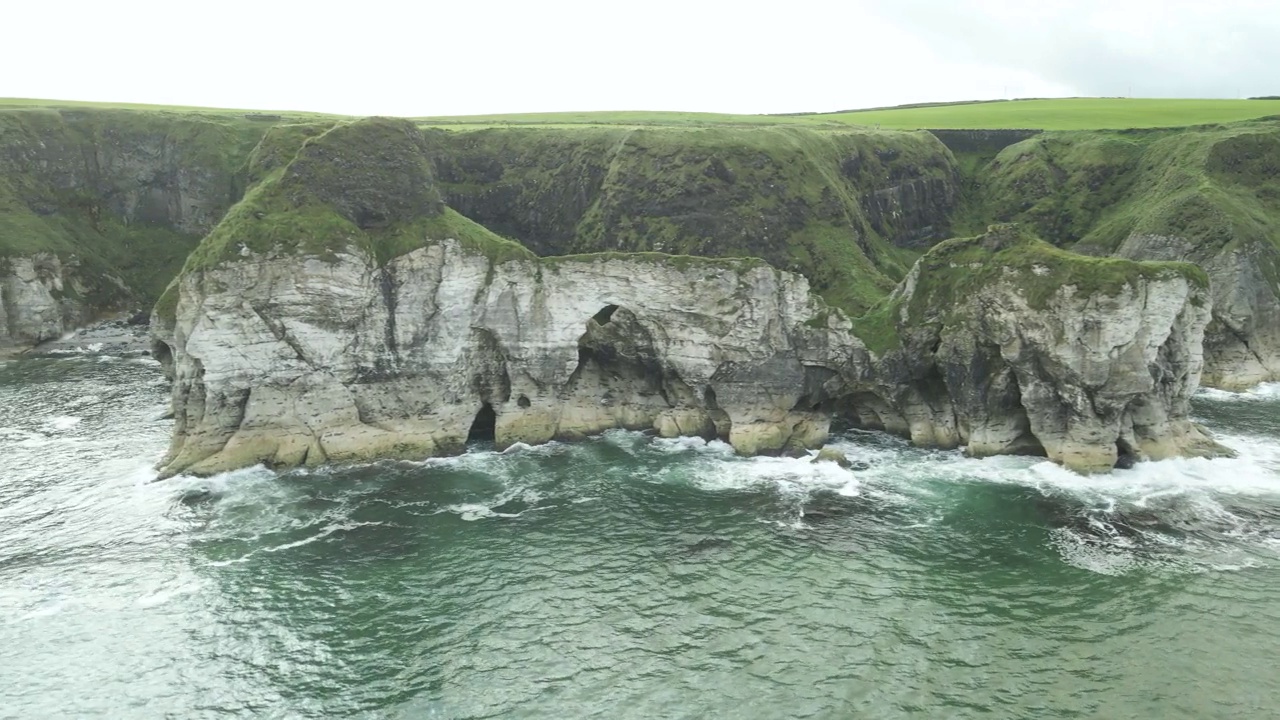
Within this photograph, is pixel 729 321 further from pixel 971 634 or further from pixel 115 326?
pixel 115 326

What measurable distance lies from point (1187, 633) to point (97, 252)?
112276 millimetres

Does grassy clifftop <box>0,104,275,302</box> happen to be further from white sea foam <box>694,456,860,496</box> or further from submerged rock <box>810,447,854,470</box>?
submerged rock <box>810,447,854,470</box>

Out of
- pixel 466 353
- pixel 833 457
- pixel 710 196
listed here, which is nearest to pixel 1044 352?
pixel 833 457

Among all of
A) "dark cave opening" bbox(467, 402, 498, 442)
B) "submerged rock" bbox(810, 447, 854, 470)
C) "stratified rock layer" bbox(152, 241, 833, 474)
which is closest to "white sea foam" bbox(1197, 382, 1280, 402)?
"stratified rock layer" bbox(152, 241, 833, 474)

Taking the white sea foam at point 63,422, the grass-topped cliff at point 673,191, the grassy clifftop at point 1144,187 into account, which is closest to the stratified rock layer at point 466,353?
the grass-topped cliff at point 673,191

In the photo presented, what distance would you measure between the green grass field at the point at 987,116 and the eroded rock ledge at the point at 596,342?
52716mm

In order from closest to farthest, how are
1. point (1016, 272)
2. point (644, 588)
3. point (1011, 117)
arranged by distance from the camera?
point (644, 588), point (1016, 272), point (1011, 117)

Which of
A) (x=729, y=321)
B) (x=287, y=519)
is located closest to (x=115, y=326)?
(x=287, y=519)

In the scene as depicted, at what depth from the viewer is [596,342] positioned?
52000 millimetres

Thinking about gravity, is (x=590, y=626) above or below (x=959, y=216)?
below

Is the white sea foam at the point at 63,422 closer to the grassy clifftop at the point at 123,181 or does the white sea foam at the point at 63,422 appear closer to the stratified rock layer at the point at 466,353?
the stratified rock layer at the point at 466,353

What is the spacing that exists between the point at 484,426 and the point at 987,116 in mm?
101080

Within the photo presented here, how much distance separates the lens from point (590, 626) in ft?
97.5

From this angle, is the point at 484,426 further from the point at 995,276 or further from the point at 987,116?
the point at 987,116
